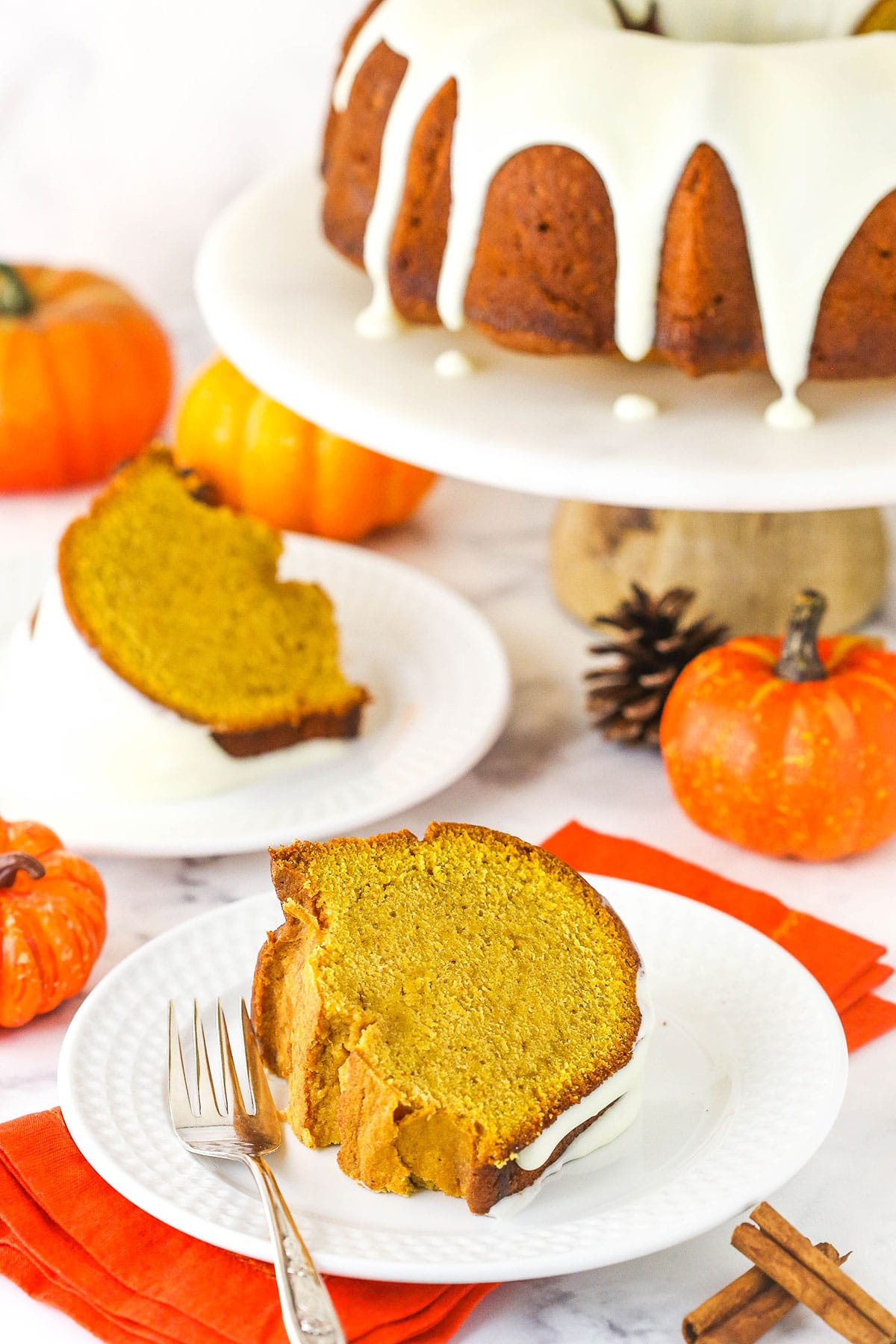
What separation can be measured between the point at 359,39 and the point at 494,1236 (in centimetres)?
117

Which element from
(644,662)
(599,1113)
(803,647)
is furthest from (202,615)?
(599,1113)

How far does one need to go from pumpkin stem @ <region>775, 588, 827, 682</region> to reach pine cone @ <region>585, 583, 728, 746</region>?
0.18 meters

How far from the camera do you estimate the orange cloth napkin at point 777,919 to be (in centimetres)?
124

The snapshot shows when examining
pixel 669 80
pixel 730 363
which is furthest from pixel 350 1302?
pixel 669 80

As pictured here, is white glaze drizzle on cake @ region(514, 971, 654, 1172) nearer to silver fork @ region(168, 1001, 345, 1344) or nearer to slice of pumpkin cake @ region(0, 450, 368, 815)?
silver fork @ region(168, 1001, 345, 1344)

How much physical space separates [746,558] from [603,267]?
0.41 meters

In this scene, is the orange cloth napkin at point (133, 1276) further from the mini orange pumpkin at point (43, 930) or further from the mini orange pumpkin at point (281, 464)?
the mini orange pumpkin at point (281, 464)

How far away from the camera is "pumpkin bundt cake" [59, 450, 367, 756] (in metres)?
1.47

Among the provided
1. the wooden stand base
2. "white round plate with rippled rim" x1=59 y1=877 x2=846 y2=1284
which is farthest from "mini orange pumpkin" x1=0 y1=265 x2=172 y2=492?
"white round plate with rippled rim" x1=59 y1=877 x2=846 y2=1284

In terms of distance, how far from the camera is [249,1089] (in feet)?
3.47

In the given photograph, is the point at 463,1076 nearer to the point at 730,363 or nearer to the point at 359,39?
the point at 730,363

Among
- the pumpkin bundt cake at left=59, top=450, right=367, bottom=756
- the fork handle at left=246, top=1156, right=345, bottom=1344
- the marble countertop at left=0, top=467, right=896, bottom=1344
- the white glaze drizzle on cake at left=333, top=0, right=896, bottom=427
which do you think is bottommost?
the marble countertop at left=0, top=467, right=896, bottom=1344

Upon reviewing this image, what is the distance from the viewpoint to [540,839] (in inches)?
57.4

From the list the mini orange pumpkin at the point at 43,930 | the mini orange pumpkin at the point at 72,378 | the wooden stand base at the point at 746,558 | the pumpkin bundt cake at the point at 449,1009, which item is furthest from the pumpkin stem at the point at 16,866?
the mini orange pumpkin at the point at 72,378
